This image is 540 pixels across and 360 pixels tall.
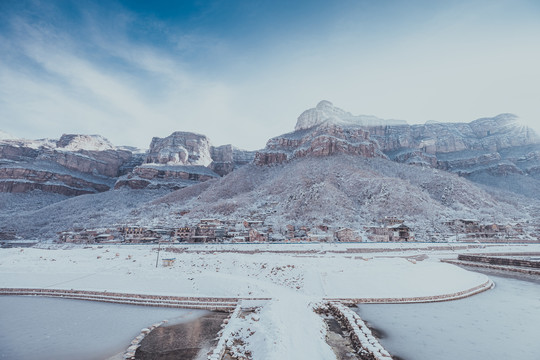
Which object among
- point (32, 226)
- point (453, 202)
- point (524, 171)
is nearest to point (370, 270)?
point (453, 202)

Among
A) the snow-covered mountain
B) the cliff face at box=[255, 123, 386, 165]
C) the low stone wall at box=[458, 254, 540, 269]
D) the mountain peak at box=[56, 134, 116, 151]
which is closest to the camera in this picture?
the low stone wall at box=[458, 254, 540, 269]

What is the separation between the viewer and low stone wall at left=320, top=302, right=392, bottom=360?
7.51 m

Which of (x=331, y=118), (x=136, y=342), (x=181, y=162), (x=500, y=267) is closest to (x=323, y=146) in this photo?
(x=331, y=118)

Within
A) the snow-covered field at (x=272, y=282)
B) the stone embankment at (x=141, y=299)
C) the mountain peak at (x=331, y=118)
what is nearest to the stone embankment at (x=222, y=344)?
the snow-covered field at (x=272, y=282)

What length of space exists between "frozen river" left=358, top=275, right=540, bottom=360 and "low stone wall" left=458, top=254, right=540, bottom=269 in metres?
9.44

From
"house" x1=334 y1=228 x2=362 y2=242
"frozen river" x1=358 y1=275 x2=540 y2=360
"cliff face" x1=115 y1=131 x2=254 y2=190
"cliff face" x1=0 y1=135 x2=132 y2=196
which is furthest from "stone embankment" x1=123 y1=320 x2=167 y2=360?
"cliff face" x1=0 y1=135 x2=132 y2=196

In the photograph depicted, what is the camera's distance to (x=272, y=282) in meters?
15.4

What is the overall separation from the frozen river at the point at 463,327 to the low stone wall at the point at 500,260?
944 cm

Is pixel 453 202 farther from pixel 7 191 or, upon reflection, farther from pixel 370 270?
pixel 7 191

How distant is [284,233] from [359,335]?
3270 centimetres

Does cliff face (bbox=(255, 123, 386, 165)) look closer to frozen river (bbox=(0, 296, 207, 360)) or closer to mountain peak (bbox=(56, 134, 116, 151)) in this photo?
frozen river (bbox=(0, 296, 207, 360))

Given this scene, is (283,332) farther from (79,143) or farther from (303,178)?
(79,143)

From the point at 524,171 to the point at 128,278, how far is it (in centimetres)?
12377

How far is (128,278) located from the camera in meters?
16.3
